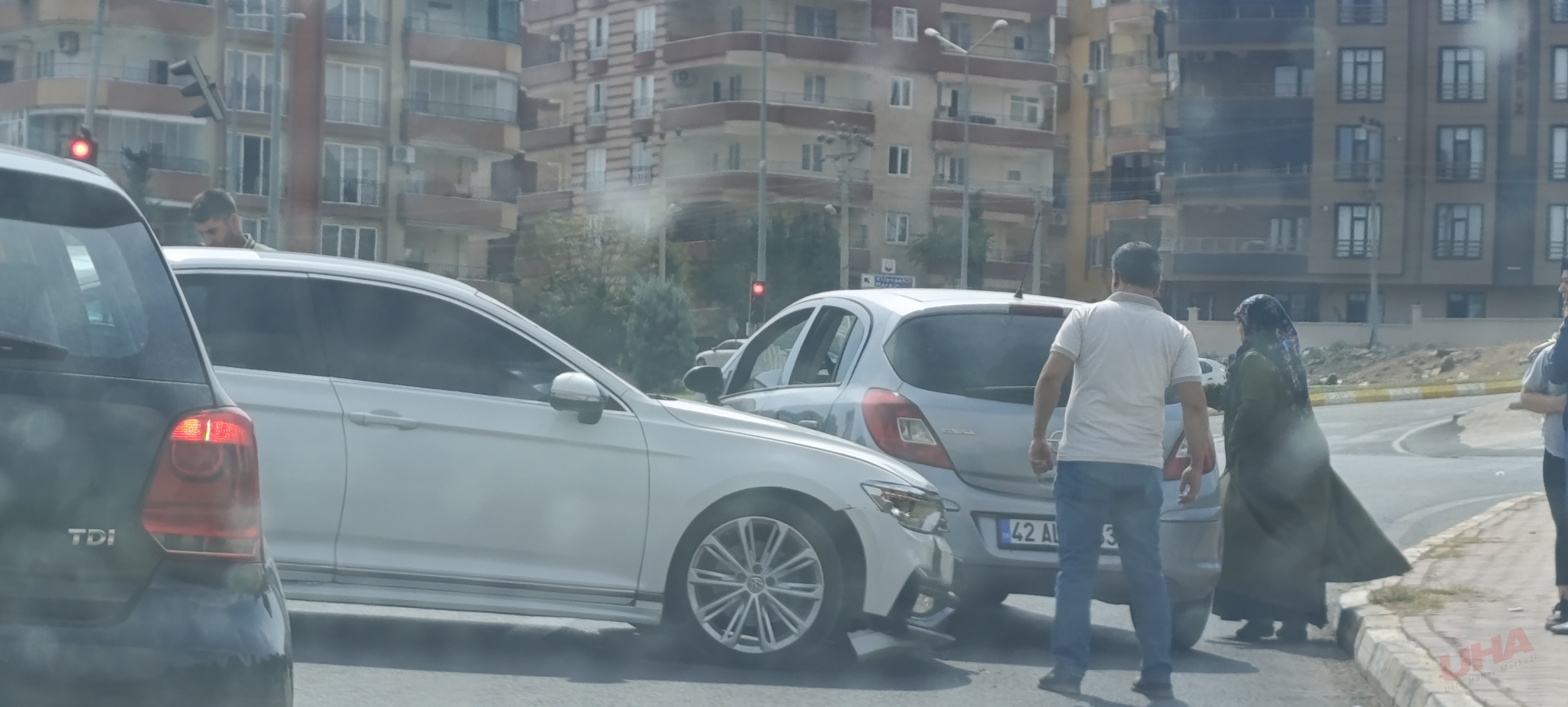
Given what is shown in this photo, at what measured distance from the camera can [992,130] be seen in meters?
79.4

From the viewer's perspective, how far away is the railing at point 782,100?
245ft

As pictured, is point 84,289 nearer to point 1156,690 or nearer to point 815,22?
point 1156,690

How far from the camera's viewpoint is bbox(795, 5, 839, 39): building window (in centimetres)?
7706

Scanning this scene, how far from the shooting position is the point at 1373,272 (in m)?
65.0

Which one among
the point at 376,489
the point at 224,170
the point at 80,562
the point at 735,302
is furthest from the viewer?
the point at 735,302

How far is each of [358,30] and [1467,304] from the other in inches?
1701

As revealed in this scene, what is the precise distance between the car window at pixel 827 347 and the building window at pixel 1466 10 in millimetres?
69609

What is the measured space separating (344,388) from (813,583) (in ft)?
6.58

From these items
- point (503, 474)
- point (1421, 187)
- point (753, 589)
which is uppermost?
point (1421, 187)

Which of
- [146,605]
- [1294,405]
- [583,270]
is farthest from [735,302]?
[146,605]

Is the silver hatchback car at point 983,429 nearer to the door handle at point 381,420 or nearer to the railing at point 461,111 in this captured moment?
the door handle at point 381,420

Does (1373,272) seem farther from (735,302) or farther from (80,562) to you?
(80,562)

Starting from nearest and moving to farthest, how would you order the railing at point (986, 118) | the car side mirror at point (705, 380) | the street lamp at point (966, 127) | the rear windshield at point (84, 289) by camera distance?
the rear windshield at point (84, 289) → the car side mirror at point (705, 380) → the street lamp at point (966, 127) → the railing at point (986, 118)

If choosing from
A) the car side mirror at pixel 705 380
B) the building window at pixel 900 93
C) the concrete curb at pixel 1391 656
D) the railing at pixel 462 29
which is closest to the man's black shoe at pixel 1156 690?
the concrete curb at pixel 1391 656
